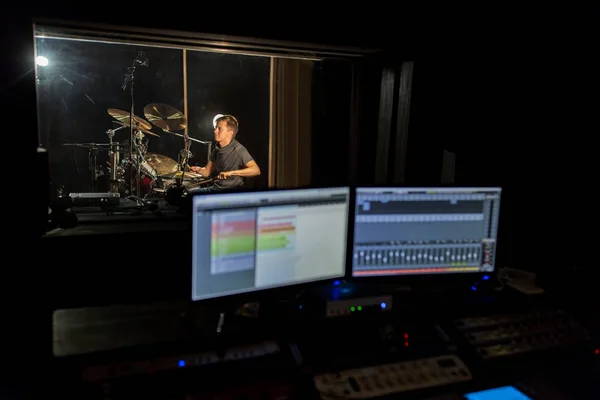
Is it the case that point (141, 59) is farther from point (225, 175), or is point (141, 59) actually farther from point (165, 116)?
point (225, 175)

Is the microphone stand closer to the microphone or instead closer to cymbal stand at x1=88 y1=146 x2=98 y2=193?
the microphone

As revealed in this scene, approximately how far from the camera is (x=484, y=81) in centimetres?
192

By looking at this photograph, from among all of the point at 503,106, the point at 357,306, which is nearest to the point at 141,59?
the point at 503,106

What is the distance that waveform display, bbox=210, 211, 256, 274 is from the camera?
129 cm

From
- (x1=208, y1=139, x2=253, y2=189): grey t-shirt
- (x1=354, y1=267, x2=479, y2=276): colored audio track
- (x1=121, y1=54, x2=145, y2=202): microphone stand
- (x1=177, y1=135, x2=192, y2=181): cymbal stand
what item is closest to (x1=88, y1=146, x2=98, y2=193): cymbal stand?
(x1=121, y1=54, x2=145, y2=202): microphone stand

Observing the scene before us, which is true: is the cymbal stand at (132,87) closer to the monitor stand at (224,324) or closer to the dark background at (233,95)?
the dark background at (233,95)

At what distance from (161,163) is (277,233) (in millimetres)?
3525

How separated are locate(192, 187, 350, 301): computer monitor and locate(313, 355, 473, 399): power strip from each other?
32 centimetres

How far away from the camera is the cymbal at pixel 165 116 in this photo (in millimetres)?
4328

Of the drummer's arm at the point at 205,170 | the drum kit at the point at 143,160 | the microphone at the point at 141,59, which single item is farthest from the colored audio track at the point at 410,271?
the microphone at the point at 141,59

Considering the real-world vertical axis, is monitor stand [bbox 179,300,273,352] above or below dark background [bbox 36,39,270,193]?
below

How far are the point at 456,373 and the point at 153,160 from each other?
12.7 feet

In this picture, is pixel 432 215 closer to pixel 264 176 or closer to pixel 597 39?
pixel 597 39

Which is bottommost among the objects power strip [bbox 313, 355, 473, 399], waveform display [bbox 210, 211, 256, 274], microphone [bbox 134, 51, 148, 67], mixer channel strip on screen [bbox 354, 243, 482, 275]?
power strip [bbox 313, 355, 473, 399]
